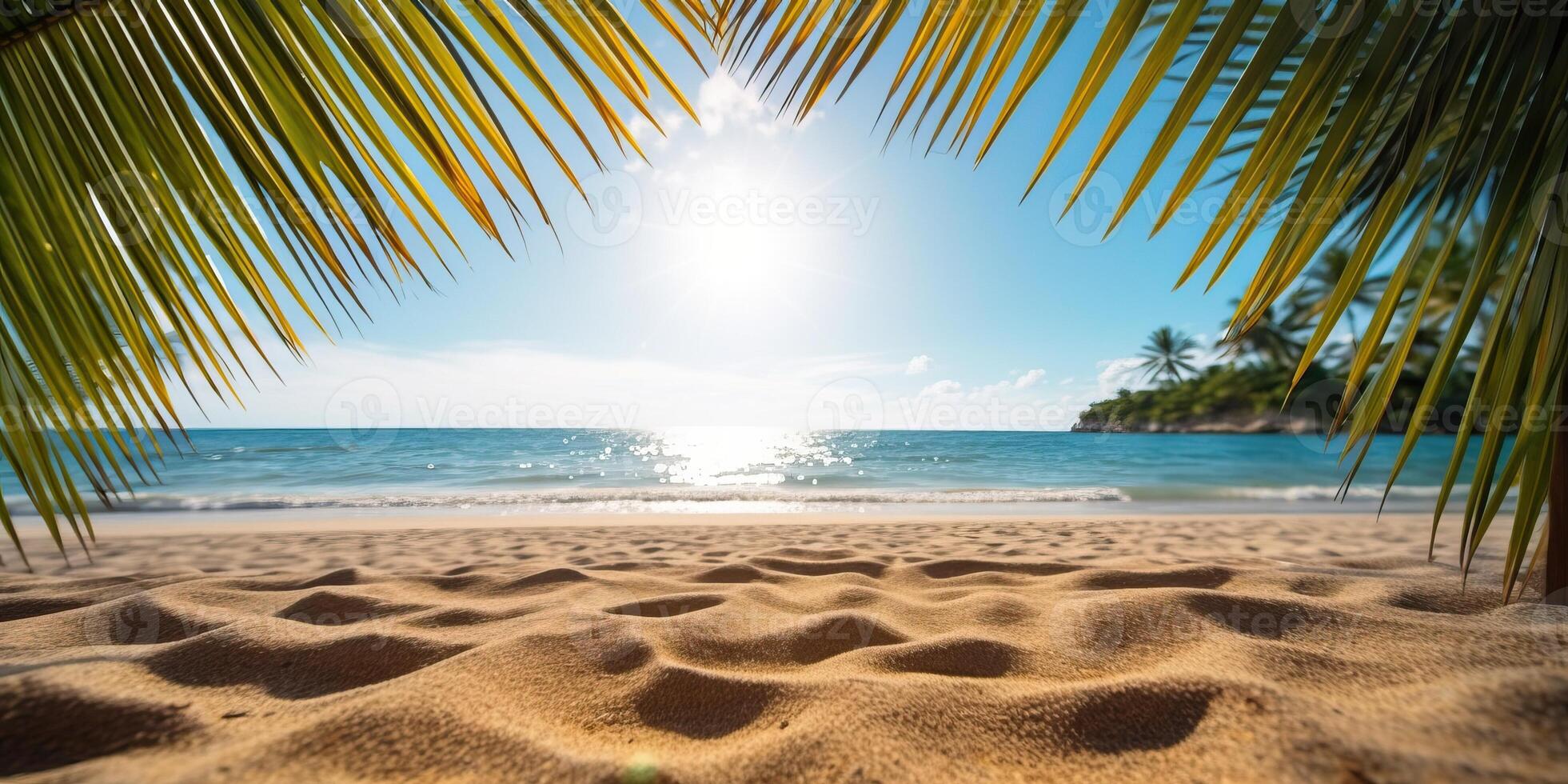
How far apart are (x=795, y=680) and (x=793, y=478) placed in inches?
496

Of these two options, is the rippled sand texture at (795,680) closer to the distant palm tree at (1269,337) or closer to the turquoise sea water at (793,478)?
the distant palm tree at (1269,337)

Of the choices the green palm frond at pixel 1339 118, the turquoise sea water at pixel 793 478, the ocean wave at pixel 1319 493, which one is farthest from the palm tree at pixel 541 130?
the ocean wave at pixel 1319 493

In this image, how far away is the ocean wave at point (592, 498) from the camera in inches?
338

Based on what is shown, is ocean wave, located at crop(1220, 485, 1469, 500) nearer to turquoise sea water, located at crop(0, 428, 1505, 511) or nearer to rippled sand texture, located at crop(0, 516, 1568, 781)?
turquoise sea water, located at crop(0, 428, 1505, 511)

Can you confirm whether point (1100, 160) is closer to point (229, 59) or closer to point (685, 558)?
point (229, 59)

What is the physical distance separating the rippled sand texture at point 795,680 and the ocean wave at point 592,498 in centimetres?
697

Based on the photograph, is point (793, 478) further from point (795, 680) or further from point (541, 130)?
point (541, 130)

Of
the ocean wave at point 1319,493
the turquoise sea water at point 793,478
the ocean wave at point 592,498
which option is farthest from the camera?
the ocean wave at point 1319,493

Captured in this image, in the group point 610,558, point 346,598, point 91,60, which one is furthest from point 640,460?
point 91,60

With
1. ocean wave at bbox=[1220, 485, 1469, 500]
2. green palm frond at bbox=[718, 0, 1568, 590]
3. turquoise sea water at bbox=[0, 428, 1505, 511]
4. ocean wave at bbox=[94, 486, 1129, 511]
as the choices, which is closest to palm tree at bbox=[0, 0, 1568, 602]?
green palm frond at bbox=[718, 0, 1568, 590]

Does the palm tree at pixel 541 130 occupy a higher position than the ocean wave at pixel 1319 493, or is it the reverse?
the palm tree at pixel 541 130

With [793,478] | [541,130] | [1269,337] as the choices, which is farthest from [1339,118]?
[793,478]

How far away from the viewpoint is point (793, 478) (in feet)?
45.0

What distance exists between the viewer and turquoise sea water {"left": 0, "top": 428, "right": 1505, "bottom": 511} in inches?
348
